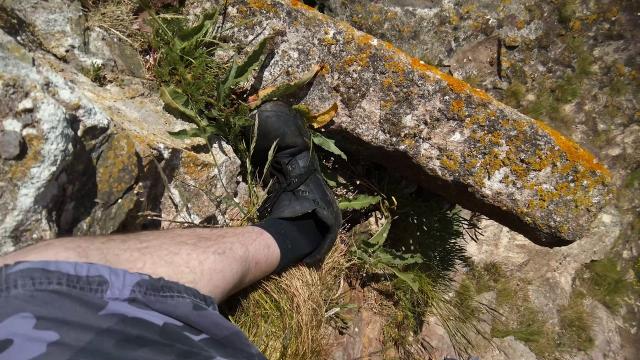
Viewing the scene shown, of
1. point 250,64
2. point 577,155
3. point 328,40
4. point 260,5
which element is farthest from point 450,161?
point 260,5

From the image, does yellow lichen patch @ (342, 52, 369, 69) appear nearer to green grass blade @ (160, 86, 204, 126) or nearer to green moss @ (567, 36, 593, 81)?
green grass blade @ (160, 86, 204, 126)


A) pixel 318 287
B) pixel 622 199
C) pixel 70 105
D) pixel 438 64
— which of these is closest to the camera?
pixel 70 105

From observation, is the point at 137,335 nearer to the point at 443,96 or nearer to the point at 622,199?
the point at 443,96

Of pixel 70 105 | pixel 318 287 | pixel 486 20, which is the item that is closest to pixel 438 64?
pixel 486 20

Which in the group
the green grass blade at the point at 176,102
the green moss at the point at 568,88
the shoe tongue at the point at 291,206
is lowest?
the shoe tongue at the point at 291,206

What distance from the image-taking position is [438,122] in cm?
228

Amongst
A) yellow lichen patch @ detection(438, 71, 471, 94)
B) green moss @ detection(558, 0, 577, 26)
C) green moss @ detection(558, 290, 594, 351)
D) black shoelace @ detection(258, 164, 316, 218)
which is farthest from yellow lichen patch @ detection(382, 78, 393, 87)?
green moss @ detection(558, 290, 594, 351)

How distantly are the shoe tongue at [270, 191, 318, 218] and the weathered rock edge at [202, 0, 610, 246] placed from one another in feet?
1.43

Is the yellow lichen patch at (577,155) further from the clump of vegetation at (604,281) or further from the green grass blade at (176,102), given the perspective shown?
the clump of vegetation at (604,281)

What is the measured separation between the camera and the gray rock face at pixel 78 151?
4.75 ft

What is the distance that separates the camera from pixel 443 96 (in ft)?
7.43

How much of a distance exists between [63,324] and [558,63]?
10.9 feet

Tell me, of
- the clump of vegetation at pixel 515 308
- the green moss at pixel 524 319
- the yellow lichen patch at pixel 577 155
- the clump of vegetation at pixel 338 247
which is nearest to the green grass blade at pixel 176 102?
the clump of vegetation at pixel 338 247

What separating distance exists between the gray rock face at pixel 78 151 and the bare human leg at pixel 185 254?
0.18 metres
